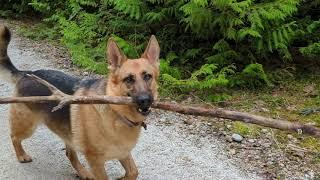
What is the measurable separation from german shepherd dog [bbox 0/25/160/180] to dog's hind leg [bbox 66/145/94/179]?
0.12 ft

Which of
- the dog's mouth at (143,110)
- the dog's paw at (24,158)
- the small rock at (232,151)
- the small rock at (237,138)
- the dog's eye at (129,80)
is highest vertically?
the dog's eye at (129,80)

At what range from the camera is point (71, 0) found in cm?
1001

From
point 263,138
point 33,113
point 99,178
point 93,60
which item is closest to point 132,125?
point 99,178

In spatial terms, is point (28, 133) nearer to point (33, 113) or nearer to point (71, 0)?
point (33, 113)

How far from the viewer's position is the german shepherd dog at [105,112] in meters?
4.34

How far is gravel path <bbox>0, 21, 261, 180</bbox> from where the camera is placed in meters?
5.32

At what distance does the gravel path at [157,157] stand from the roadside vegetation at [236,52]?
0.70 meters

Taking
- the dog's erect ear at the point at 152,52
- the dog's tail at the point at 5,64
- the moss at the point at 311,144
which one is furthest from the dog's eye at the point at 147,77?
the moss at the point at 311,144

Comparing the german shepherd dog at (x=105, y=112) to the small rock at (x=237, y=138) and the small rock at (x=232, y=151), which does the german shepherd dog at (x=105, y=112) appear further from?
the small rock at (x=237, y=138)

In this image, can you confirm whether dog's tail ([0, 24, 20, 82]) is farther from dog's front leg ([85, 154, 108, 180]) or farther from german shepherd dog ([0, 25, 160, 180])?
dog's front leg ([85, 154, 108, 180])

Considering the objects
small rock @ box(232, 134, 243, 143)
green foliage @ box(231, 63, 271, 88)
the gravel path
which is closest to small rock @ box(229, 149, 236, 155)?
the gravel path

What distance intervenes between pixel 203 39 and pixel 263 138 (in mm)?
2319

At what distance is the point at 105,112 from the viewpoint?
4.46 m

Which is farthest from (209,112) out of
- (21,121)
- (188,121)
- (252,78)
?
(252,78)
